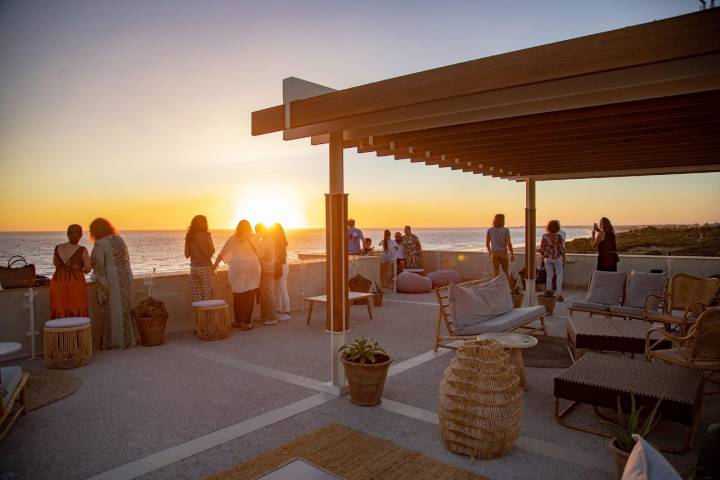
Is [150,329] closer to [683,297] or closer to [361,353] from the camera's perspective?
[361,353]

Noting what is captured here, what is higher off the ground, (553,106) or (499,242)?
(553,106)

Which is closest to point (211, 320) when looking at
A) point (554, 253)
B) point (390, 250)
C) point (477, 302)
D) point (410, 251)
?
point (477, 302)

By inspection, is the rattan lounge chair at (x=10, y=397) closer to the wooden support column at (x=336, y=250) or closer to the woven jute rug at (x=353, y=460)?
the woven jute rug at (x=353, y=460)

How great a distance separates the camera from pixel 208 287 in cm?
740

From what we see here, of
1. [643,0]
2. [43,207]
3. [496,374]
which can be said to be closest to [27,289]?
[496,374]

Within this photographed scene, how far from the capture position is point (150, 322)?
6.43m

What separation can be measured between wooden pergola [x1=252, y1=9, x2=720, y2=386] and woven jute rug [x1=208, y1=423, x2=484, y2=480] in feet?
3.79

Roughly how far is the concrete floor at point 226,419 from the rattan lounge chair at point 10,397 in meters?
0.09

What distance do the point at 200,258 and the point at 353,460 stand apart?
4937mm

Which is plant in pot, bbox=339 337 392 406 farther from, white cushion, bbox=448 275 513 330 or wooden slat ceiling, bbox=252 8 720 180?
wooden slat ceiling, bbox=252 8 720 180

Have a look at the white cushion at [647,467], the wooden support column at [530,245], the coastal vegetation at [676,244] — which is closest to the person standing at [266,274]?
the wooden support column at [530,245]

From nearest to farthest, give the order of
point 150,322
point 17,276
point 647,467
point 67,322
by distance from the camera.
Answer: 1. point 647,467
2. point 67,322
3. point 17,276
4. point 150,322

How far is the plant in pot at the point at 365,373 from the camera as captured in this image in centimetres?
411

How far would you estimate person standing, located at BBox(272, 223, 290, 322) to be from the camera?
8050 mm
